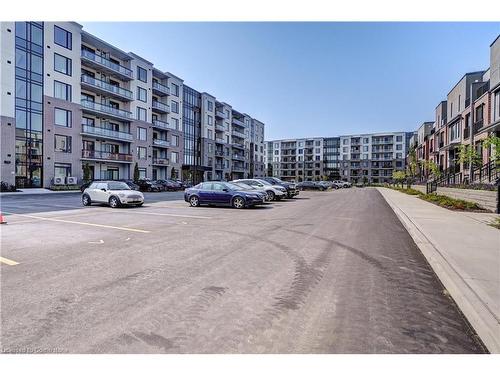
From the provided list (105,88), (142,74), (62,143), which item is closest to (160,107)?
(142,74)

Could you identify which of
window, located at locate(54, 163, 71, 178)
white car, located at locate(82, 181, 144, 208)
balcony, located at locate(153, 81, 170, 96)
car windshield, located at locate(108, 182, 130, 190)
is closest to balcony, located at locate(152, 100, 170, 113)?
balcony, located at locate(153, 81, 170, 96)

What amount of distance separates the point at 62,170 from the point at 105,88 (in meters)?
12.1

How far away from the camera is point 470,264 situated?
18.8ft

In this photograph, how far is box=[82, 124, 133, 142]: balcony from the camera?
3756 centimetres

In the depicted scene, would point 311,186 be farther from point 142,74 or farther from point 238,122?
point 238,122

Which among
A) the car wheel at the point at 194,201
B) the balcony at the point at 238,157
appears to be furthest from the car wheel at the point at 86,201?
the balcony at the point at 238,157

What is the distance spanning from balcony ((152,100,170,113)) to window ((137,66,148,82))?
12.9 ft

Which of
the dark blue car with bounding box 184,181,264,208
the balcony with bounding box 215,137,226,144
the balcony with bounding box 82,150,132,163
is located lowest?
the dark blue car with bounding box 184,181,264,208

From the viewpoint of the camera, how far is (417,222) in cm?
1104

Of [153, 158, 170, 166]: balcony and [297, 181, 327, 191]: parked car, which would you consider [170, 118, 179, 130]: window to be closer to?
[153, 158, 170, 166]: balcony

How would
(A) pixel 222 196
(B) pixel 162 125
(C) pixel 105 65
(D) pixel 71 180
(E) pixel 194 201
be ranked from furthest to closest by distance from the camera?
(B) pixel 162 125, (C) pixel 105 65, (D) pixel 71 180, (E) pixel 194 201, (A) pixel 222 196

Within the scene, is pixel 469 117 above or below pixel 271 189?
above

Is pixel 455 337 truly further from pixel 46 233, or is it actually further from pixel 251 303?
pixel 46 233

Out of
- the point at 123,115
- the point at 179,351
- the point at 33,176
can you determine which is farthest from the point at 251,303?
the point at 123,115
